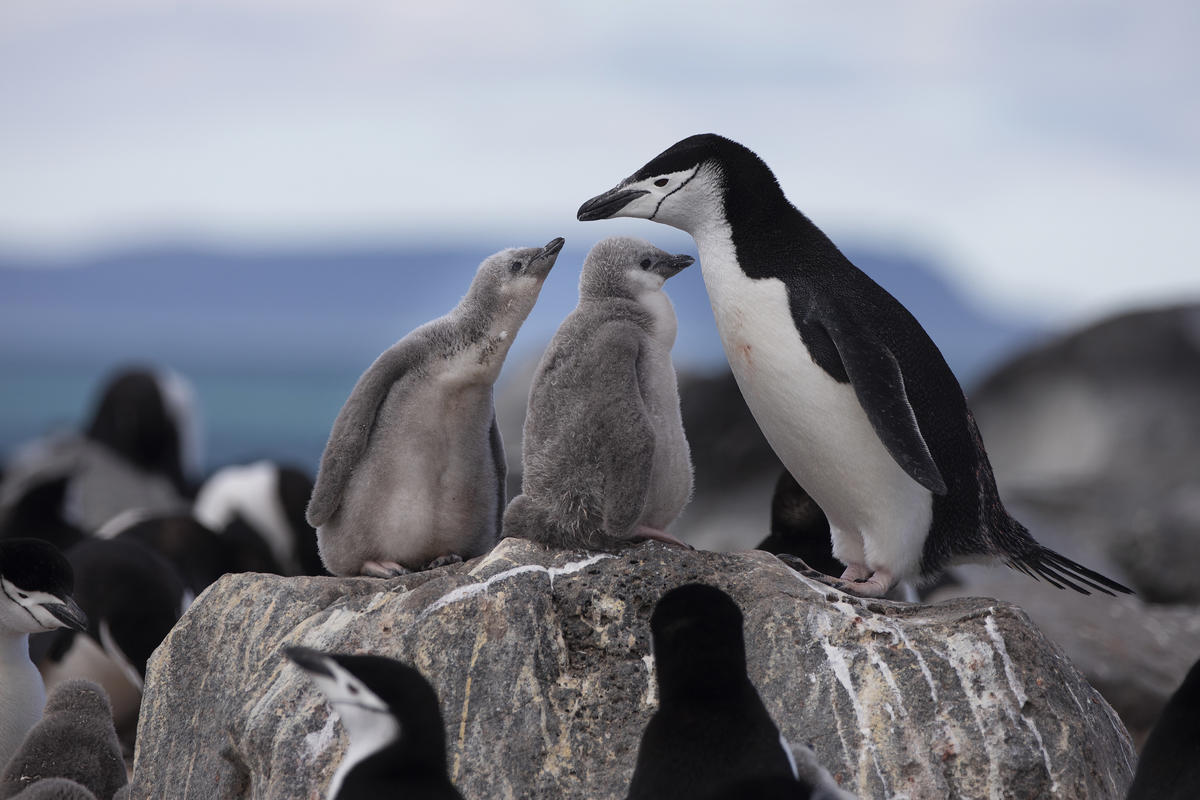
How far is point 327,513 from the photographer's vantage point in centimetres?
410

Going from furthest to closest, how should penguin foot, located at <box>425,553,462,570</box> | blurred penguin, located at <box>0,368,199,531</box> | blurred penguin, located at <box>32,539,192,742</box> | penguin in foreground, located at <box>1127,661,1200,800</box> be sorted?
blurred penguin, located at <box>0,368,199,531</box> → blurred penguin, located at <box>32,539,192,742</box> → penguin foot, located at <box>425,553,462,570</box> → penguin in foreground, located at <box>1127,661,1200,800</box>

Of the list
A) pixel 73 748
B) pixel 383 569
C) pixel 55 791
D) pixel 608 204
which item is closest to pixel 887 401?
pixel 608 204

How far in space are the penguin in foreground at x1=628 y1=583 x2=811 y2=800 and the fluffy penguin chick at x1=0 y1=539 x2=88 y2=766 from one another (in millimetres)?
2464

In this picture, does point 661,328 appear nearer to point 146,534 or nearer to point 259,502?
point 146,534

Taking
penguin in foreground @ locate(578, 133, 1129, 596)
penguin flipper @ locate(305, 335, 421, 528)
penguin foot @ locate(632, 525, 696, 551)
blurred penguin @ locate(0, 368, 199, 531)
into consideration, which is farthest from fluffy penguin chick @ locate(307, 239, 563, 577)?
blurred penguin @ locate(0, 368, 199, 531)

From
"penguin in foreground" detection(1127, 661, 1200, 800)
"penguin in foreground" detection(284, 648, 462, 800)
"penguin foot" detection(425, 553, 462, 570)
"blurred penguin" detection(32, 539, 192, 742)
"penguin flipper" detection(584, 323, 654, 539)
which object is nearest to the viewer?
"penguin in foreground" detection(284, 648, 462, 800)

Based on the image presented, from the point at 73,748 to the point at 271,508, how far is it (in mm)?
5533

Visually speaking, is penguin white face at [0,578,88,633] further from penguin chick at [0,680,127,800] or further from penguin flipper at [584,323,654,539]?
penguin flipper at [584,323,654,539]

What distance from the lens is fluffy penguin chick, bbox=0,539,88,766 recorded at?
15.3ft

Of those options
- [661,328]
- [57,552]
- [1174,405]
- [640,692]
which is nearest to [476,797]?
[640,692]

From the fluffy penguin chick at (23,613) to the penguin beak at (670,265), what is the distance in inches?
88.7

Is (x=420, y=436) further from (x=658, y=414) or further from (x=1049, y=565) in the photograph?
(x=1049, y=565)

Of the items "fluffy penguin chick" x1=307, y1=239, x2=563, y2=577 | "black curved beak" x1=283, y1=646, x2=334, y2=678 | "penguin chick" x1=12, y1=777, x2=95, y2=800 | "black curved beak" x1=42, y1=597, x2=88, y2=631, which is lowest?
"penguin chick" x1=12, y1=777, x2=95, y2=800

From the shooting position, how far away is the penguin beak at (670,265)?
4.14m
